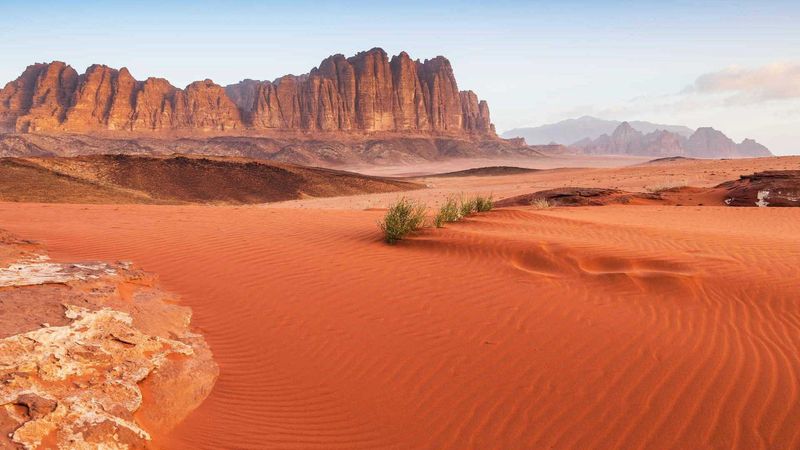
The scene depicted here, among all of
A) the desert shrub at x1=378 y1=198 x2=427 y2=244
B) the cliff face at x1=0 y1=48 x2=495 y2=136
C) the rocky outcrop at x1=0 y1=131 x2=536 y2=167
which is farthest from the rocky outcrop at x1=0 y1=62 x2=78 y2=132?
the desert shrub at x1=378 y1=198 x2=427 y2=244

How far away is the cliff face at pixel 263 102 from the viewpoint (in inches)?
4267

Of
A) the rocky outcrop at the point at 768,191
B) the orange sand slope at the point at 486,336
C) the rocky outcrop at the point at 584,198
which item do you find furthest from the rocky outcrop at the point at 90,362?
the rocky outcrop at the point at 768,191

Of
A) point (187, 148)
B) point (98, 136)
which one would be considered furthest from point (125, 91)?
point (187, 148)

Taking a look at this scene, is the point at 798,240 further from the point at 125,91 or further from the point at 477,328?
the point at 125,91

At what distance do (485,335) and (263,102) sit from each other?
126039 millimetres

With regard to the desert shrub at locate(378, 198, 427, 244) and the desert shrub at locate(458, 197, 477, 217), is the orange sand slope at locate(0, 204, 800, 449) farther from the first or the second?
the desert shrub at locate(458, 197, 477, 217)

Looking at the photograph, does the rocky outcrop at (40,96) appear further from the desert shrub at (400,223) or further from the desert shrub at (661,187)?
the desert shrub at (400,223)

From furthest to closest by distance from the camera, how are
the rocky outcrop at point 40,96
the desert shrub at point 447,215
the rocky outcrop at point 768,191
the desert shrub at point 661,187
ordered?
the rocky outcrop at point 40,96
the desert shrub at point 661,187
the rocky outcrop at point 768,191
the desert shrub at point 447,215

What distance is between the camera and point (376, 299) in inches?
245

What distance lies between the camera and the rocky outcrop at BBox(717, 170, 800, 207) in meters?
16.7

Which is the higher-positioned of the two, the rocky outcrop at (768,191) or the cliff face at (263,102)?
the cliff face at (263,102)

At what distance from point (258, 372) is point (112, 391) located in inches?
47.7

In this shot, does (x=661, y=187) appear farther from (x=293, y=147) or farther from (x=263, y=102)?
(x=263, y=102)

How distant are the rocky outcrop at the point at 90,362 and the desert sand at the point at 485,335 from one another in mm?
251
